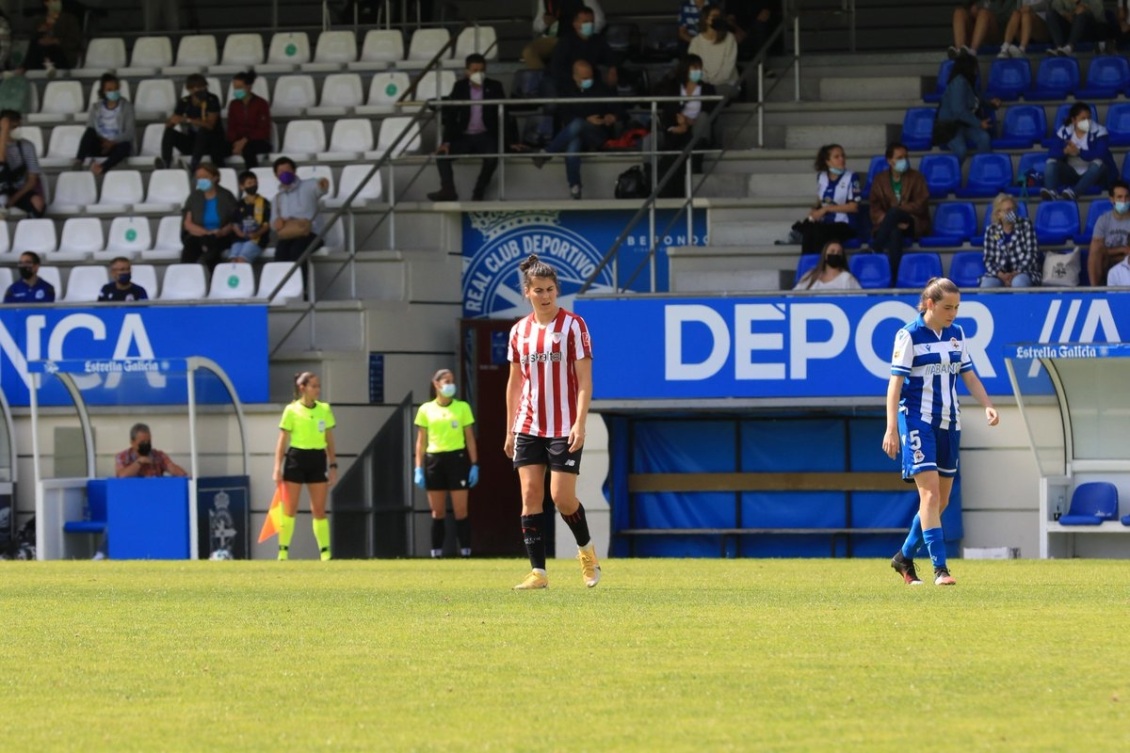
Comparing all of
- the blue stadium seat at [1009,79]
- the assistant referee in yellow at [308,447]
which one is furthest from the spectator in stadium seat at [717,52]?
the assistant referee in yellow at [308,447]

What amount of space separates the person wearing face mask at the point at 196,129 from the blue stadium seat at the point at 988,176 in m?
9.10

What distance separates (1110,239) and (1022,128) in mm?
2983

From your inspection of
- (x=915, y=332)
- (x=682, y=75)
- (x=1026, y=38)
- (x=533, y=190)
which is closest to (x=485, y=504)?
(x=533, y=190)

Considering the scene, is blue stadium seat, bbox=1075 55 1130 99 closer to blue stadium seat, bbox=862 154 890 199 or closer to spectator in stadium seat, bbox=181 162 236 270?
blue stadium seat, bbox=862 154 890 199

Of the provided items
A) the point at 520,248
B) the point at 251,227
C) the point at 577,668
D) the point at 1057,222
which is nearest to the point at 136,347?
the point at 251,227

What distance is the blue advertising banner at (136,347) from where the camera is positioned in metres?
22.6

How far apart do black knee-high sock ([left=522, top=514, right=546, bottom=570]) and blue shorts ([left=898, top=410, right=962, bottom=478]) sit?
2.19 m

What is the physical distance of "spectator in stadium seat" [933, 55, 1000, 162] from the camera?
23422 millimetres

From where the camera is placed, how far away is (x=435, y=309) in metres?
24.5

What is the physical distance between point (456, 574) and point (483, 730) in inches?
347

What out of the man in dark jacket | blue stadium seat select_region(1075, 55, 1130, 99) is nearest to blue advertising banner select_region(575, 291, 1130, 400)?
the man in dark jacket

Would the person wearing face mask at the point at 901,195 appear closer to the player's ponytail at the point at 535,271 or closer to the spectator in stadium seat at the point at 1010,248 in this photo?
the spectator in stadium seat at the point at 1010,248

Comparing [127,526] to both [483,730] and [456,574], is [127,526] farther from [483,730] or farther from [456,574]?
[483,730]

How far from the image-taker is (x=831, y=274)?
21.3 meters
